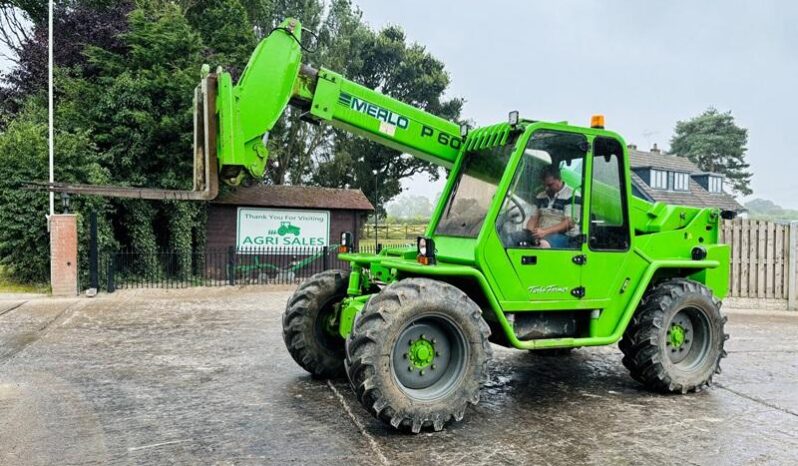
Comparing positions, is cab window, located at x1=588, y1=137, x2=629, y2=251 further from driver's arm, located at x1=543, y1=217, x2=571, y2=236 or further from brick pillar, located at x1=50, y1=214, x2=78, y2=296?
brick pillar, located at x1=50, y1=214, x2=78, y2=296

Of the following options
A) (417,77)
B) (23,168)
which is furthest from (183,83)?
(417,77)

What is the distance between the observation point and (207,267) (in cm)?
1800

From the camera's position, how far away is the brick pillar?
12.9 metres

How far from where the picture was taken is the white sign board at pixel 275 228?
59.4ft

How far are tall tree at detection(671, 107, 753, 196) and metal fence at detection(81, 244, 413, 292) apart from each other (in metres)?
57.0

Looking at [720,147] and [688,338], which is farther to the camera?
[720,147]

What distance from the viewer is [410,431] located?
433 cm

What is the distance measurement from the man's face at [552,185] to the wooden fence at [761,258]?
861 cm

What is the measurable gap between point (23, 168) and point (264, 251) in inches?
265

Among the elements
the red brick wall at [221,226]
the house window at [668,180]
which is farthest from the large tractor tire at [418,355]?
the house window at [668,180]

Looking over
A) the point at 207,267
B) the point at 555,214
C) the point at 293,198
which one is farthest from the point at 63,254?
the point at 555,214

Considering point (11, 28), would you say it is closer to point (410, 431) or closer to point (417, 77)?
point (417, 77)

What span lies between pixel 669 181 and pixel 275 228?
30.3m

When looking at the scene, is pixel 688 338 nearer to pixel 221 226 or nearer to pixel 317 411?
pixel 317 411
